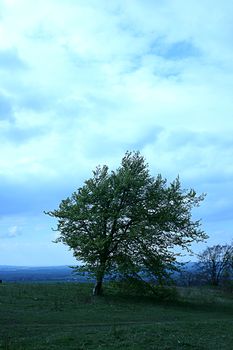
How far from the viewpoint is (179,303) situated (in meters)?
40.8

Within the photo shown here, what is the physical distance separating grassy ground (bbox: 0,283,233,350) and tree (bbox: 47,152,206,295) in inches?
128

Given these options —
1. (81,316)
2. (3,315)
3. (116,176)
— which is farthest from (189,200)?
(3,315)

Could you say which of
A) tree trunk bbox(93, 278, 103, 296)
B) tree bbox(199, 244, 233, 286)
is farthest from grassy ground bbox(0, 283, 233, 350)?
tree bbox(199, 244, 233, 286)

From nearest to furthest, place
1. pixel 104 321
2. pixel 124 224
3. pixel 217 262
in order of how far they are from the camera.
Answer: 1. pixel 104 321
2. pixel 124 224
3. pixel 217 262

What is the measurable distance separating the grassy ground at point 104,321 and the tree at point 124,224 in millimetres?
3258

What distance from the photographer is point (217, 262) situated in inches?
2734

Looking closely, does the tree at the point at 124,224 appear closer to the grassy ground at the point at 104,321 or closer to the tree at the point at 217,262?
the grassy ground at the point at 104,321

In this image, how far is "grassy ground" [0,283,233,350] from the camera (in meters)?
18.1

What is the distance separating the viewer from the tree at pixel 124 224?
38750 millimetres

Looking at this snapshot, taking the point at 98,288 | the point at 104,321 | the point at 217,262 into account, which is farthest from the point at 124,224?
the point at 217,262

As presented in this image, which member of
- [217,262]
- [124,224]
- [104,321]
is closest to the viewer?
[104,321]

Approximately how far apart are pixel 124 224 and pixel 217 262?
3447 centimetres

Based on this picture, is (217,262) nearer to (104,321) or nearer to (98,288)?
(98,288)

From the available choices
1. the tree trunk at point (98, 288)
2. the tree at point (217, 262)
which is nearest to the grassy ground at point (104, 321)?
the tree trunk at point (98, 288)
